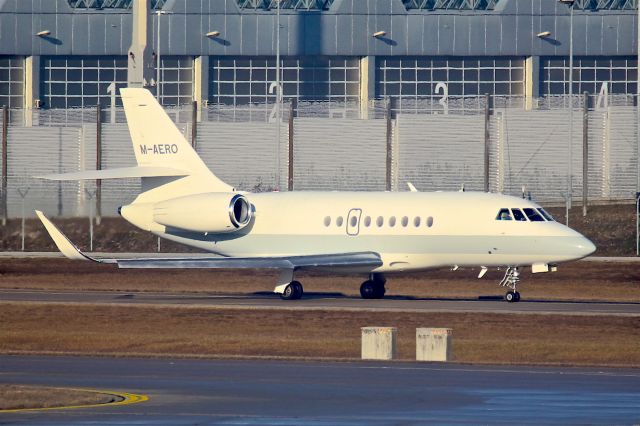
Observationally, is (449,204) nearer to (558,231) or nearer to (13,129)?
(558,231)

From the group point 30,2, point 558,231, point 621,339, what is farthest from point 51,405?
point 30,2

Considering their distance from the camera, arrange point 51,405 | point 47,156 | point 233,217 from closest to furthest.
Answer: point 51,405 < point 233,217 < point 47,156

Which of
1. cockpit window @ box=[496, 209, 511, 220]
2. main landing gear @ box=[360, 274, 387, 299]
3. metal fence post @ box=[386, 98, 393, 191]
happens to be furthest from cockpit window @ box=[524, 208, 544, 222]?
metal fence post @ box=[386, 98, 393, 191]

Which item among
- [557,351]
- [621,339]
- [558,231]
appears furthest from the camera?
[558,231]

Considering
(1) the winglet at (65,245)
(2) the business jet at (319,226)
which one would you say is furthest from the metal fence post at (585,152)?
(1) the winglet at (65,245)

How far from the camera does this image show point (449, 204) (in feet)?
Result: 147

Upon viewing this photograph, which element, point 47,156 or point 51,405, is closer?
point 51,405

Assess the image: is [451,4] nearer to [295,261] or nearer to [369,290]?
[369,290]

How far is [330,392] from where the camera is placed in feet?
78.6

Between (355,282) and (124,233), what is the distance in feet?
44.1

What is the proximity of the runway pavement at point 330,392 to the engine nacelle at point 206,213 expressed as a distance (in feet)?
53.7

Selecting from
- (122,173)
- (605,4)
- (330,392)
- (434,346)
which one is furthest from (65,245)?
(605,4)

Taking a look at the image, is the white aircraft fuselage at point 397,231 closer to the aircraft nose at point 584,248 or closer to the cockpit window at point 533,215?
the aircraft nose at point 584,248

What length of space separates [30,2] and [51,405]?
6739cm
